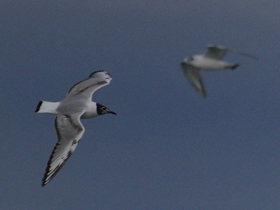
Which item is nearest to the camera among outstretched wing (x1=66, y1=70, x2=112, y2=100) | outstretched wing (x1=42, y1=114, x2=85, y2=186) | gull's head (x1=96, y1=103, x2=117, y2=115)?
outstretched wing (x1=42, y1=114, x2=85, y2=186)

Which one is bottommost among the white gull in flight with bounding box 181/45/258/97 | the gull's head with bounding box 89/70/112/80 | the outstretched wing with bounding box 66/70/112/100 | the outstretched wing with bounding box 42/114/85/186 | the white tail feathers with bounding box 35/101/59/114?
the outstretched wing with bounding box 42/114/85/186

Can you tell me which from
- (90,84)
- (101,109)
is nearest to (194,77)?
(101,109)

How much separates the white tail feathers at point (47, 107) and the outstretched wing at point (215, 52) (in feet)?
38.7

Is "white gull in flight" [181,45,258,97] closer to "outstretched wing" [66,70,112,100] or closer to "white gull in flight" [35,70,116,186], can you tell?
"white gull in flight" [35,70,116,186]

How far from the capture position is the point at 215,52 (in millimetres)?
17312

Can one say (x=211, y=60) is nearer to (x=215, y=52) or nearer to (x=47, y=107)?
(x=215, y=52)

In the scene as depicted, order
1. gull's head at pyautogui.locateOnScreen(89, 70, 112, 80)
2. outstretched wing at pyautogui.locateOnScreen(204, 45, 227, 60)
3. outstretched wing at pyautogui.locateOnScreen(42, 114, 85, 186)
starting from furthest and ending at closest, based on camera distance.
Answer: gull's head at pyautogui.locateOnScreen(89, 70, 112, 80), outstretched wing at pyautogui.locateOnScreen(42, 114, 85, 186), outstretched wing at pyautogui.locateOnScreen(204, 45, 227, 60)

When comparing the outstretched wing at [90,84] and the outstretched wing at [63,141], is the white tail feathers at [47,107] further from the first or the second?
the outstretched wing at [90,84]

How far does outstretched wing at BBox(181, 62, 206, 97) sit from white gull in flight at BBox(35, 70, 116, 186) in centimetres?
852

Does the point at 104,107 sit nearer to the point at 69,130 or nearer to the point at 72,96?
the point at 72,96

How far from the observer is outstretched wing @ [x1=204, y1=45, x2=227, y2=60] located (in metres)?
17.2

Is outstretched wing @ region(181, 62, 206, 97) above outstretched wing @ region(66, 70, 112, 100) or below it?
below

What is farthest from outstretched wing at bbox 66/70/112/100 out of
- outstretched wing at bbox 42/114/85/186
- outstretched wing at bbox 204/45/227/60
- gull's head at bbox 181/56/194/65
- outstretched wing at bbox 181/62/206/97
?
outstretched wing at bbox 204/45/227/60

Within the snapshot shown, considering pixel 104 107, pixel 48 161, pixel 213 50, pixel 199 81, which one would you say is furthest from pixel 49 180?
pixel 213 50
